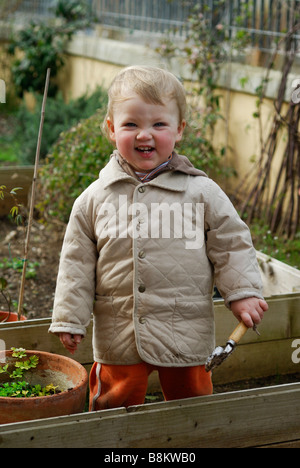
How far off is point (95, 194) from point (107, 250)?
0.21m

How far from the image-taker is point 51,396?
2.31 m

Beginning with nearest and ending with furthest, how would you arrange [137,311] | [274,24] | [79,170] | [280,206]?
1. [137,311]
2. [79,170]
3. [280,206]
4. [274,24]

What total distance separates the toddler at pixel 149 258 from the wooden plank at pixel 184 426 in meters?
0.16

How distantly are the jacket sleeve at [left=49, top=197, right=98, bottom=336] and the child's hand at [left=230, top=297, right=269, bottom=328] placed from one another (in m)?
0.51

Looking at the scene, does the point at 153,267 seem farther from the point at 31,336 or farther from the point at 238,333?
the point at 31,336

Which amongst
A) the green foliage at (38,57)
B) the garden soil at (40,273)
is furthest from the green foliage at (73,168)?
the green foliage at (38,57)

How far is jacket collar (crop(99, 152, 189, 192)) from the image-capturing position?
7.97ft

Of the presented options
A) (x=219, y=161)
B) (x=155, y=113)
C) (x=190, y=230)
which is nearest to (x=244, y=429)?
(x=190, y=230)

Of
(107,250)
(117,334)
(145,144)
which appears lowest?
(117,334)

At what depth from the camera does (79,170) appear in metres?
5.04

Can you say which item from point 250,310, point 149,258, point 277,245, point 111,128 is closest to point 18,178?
point 277,245

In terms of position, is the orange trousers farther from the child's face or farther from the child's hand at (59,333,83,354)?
the child's face

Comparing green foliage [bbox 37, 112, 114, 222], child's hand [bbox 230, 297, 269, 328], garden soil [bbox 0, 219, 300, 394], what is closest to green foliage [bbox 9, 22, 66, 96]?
Answer: garden soil [bbox 0, 219, 300, 394]
